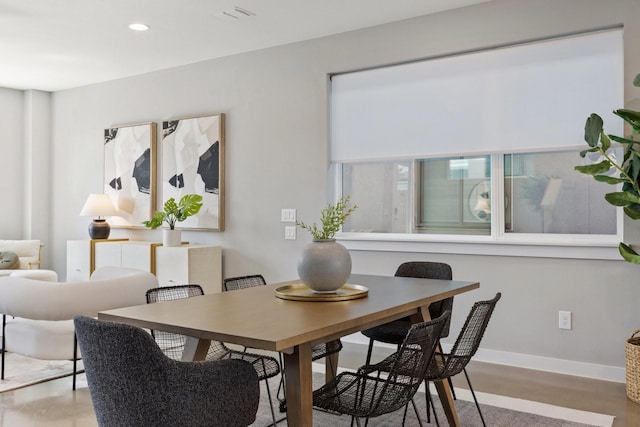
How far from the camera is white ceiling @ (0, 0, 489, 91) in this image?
4.29 meters

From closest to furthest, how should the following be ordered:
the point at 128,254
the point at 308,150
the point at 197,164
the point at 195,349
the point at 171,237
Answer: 1. the point at 195,349
2. the point at 308,150
3. the point at 171,237
4. the point at 128,254
5. the point at 197,164

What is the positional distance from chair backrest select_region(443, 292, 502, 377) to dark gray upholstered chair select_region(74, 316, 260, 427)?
41.8 inches

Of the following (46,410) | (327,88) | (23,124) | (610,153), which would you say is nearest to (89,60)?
(23,124)

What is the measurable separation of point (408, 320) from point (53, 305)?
2099mm

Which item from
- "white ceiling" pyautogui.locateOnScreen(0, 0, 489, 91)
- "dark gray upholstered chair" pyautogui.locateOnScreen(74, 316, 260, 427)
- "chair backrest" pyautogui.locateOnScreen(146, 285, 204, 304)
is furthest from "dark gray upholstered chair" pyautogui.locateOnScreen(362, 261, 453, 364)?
"white ceiling" pyautogui.locateOnScreen(0, 0, 489, 91)

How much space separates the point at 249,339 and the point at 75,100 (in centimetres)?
627

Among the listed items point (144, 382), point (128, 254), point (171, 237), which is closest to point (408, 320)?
point (144, 382)

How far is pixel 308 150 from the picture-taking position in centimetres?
511

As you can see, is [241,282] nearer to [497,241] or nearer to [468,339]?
[468,339]

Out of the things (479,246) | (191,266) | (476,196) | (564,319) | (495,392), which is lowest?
(495,392)

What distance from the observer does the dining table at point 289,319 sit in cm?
187

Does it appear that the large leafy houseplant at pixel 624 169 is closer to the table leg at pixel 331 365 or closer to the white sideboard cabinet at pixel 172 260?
the table leg at pixel 331 365

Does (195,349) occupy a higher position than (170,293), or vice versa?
(170,293)

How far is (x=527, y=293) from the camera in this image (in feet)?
13.5
